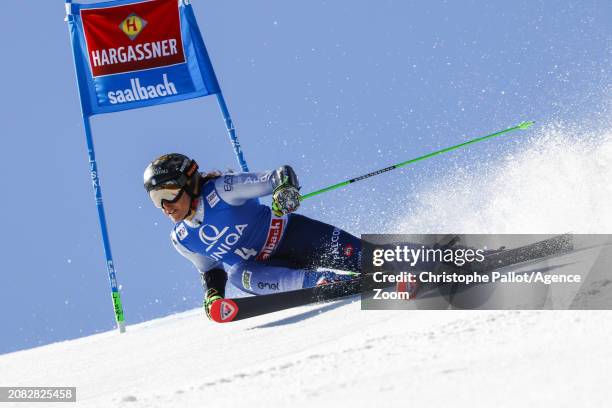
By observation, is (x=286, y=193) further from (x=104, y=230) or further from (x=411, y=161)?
(x=104, y=230)

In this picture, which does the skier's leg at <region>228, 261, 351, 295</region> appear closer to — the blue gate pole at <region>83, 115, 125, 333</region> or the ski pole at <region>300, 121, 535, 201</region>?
the ski pole at <region>300, 121, 535, 201</region>

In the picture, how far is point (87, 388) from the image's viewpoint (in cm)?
406

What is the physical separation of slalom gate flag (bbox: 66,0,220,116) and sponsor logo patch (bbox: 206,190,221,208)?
2928 mm

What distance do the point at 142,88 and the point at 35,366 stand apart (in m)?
3.64

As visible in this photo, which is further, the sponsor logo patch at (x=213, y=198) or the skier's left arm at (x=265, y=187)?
the sponsor logo patch at (x=213, y=198)

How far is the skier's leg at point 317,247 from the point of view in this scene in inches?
245

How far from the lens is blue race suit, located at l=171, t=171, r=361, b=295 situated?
19.6 ft

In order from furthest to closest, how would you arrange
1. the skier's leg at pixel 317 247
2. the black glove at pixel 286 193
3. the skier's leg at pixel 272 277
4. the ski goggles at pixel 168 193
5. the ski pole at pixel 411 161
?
the ski pole at pixel 411 161 → the skier's leg at pixel 317 247 → the skier's leg at pixel 272 277 → the ski goggles at pixel 168 193 → the black glove at pixel 286 193

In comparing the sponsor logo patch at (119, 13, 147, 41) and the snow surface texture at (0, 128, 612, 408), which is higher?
the sponsor logo patch at (119, 13, 147, 41)

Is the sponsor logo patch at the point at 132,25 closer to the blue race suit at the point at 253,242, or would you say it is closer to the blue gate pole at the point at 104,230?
the blue gate pole at the point at 104,230

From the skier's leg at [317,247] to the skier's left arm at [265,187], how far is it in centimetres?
58

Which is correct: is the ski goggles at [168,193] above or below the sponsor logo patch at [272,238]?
above

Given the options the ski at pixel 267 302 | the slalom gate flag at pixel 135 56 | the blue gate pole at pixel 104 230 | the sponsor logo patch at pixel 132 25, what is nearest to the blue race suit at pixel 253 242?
the ski at pixel 267 302

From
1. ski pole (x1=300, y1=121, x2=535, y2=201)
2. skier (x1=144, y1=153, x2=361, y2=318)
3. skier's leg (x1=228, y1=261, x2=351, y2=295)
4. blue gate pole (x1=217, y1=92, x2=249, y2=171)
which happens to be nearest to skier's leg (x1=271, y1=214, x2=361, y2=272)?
Answer: skier (x1=144, y1=153, x2=361, y2=318)
